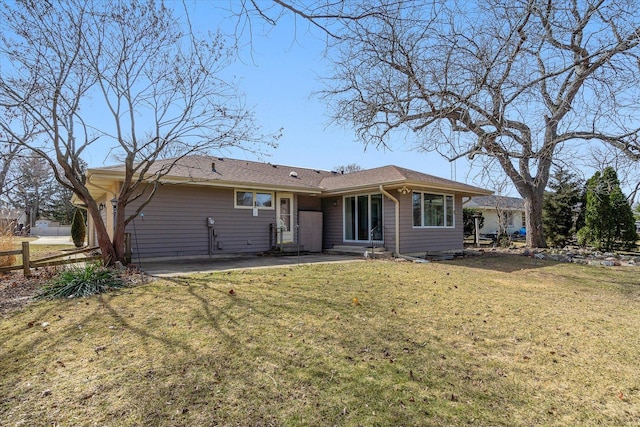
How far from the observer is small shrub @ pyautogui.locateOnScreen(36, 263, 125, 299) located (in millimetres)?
5590

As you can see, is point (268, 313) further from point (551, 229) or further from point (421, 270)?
point (551, 229)

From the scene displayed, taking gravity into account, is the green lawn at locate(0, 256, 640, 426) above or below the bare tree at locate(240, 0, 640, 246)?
below

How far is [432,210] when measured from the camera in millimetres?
13070

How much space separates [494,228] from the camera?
1158 inches

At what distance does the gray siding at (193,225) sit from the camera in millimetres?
10102

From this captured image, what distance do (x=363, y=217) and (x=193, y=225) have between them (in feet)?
18.9

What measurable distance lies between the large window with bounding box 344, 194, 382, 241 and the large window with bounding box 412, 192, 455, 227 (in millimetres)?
1245

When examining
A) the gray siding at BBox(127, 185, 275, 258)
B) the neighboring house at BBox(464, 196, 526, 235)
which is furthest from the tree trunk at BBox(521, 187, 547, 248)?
the neighboring house at BBox(464, 196, 526, 235)

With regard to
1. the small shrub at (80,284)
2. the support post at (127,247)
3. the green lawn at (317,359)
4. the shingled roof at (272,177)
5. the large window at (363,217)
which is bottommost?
the green lawn at (317,359)

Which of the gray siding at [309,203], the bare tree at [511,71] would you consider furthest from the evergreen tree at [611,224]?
the gray siding at [309,203]

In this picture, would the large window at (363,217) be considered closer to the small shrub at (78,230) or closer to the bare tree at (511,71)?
the bare tree at (511,71)

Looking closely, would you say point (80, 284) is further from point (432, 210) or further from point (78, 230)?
point (78, 230)

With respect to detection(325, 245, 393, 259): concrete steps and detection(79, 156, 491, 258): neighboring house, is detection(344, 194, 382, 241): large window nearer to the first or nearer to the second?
detection(79, 156, 491, 258): neighboring house

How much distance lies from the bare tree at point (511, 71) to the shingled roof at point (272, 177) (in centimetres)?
377
